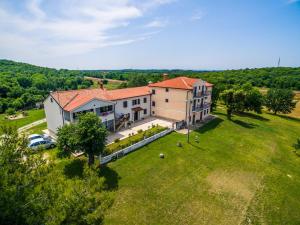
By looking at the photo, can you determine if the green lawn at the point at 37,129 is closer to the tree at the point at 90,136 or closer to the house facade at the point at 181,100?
the tree at the point at 90,136

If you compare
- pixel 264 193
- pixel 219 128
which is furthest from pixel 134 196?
pixel 219 128

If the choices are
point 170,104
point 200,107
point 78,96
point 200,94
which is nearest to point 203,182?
point 170,104

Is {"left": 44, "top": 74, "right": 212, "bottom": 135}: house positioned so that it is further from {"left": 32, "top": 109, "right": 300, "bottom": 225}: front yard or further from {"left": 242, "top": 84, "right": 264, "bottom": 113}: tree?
{"left": 242, "top": 84, "right": 264, "bottom": 113}: tree

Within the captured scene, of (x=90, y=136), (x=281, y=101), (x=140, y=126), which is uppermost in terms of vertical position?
(x=90, y=136)

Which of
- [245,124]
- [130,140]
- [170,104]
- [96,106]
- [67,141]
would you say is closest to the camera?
[67,141]

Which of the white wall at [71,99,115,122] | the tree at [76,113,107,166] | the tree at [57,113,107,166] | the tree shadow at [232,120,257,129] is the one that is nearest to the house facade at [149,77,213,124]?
the tree shadow at [232,120,257,129]

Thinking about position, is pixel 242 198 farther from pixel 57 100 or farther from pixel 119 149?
pixel 57 100

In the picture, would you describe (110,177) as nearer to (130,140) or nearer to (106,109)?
(130,140)
